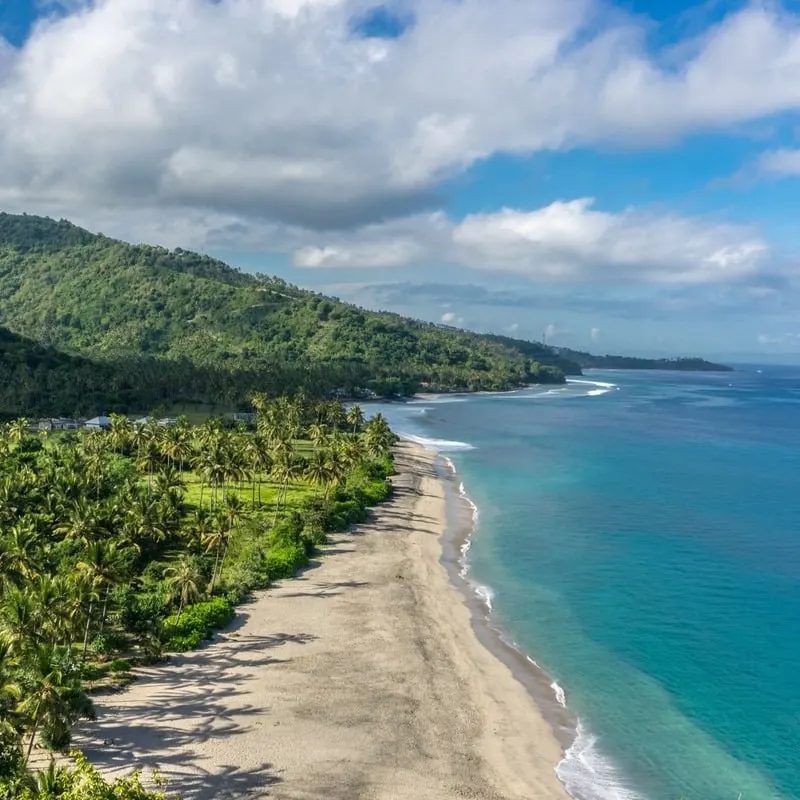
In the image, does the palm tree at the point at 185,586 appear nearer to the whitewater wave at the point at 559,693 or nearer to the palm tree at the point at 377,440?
the whitewater wave at the point at 559,693

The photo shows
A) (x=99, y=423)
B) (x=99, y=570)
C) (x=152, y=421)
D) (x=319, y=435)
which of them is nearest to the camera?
(x=99, y=570)

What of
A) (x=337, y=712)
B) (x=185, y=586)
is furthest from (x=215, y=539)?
(x=337, y=712)

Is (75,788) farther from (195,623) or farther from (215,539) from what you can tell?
(215,539)

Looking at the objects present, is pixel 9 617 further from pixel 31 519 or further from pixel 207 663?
pixel 31 519

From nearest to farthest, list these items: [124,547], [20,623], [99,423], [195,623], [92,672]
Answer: [20,623]
[92,672]
[195,623]
[124,547]
[99,423]

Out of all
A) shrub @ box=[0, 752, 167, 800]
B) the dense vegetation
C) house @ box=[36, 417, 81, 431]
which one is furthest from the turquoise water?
house @ box=[36, 417, 81, 431]

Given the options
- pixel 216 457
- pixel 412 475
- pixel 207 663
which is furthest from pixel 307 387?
pixel 207 663

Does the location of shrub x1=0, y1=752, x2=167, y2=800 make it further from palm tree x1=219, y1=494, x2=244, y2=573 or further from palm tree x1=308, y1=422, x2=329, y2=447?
palm tree x1=308, y1=422, x2=329, y2=447
